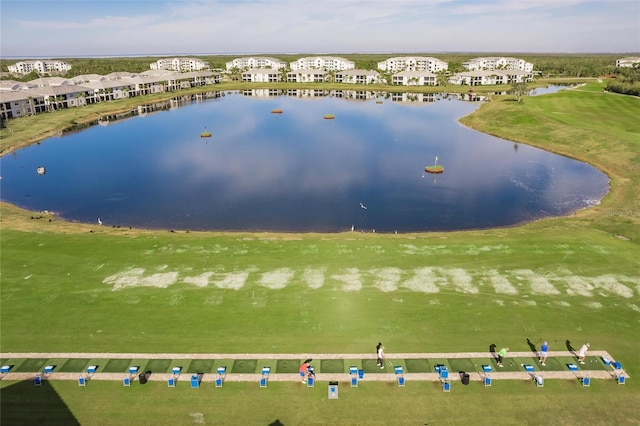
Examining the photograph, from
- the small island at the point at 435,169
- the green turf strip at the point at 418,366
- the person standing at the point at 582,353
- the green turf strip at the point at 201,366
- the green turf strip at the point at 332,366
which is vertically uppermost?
the small island at the point at 435,169

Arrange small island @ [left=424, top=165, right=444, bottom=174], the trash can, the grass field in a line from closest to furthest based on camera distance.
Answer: the grass field < the trash can < small island @ [left=424, top=165, right=444, bottom=174]

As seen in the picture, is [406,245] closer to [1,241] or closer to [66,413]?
[66,413]

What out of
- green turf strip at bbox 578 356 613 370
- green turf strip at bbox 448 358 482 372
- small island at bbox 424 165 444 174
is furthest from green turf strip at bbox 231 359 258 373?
small island at bbox 424 165 444 174

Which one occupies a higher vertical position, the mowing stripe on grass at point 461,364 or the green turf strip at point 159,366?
the green turf strip at point 159,366

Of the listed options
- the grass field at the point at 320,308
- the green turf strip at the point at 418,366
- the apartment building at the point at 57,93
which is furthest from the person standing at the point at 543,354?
the apartment building at the point at 57,93

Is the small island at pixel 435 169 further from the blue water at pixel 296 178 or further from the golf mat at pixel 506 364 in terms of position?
the golf mat at pixel 506 364

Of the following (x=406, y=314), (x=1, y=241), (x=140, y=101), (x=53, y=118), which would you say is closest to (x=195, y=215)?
(x=1, y=241)

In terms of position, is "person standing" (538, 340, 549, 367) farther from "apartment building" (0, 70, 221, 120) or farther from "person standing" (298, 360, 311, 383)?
"apartment building" (0, 70, 221, 120)
